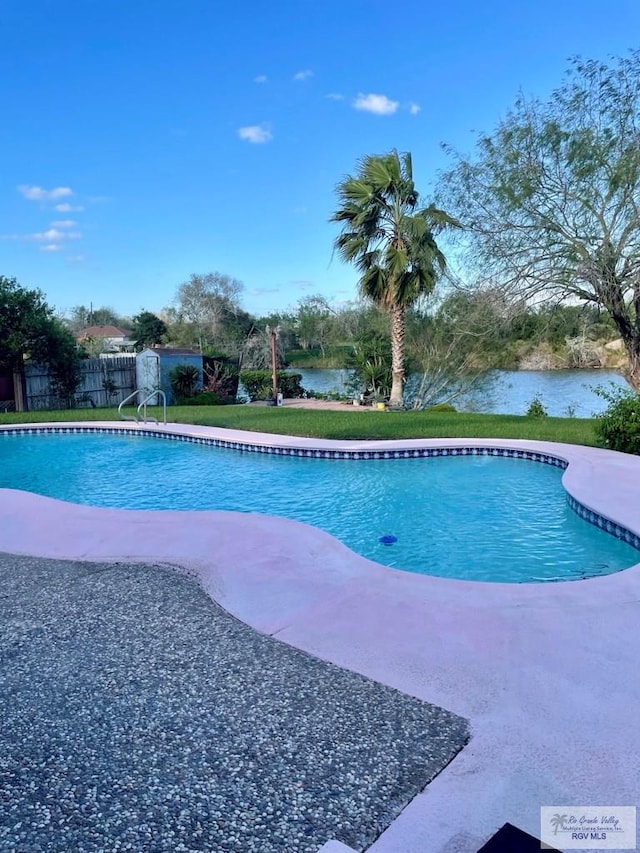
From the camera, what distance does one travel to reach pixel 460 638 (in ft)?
10.3

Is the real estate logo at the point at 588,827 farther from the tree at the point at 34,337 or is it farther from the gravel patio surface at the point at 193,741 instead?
the tree at the point at 34,337

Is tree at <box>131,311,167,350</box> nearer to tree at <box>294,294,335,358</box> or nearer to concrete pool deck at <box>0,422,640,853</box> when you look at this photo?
tree at <box>294,294,335,358</box>

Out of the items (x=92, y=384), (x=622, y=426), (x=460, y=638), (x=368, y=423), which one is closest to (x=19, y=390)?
(x=92, y=384)

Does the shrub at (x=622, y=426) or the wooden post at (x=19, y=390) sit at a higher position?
the wooden post at (x=19, y=390)

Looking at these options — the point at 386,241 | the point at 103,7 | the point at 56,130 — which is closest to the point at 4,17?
the point at 103,7

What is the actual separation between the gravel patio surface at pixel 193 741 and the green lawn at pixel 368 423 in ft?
25.2

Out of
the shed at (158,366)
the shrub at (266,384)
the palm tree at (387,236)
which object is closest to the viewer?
the palm tree at (387,236)

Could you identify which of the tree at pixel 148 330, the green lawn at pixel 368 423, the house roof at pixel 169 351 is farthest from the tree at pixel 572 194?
the tree at pixel 148 330

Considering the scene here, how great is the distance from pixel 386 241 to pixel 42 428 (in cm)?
979

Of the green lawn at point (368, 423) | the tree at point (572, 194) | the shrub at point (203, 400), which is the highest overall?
the tree at point (572, 194)

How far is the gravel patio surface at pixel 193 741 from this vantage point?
6.21 ft

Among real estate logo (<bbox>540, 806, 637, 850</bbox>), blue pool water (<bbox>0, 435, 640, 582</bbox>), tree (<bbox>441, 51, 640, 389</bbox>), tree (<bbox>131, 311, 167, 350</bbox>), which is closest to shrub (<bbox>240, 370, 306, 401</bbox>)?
blue pool water (<bbox>0, 435, 640, 582</bbox>)

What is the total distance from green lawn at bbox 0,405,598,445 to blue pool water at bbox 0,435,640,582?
146 cm

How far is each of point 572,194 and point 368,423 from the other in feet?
19.1
